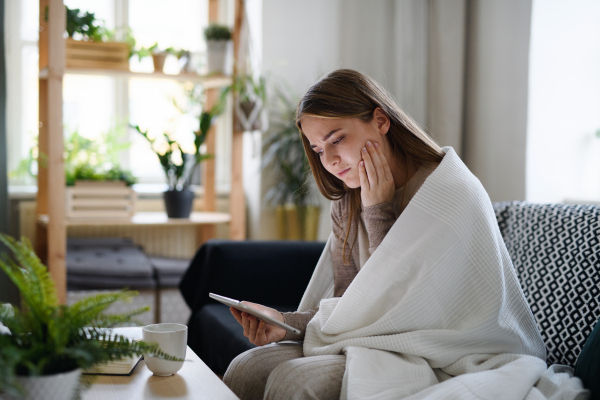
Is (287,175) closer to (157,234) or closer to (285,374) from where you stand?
(157,234)

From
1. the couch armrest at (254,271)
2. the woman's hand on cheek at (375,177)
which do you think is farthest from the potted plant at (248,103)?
the woman's hand on cheek at (375,177)

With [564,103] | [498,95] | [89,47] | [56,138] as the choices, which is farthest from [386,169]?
[89,47]

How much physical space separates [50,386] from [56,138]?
1975 millimetres

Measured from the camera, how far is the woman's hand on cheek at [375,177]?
4.22 feet

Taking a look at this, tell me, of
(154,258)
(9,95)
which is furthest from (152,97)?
(154,258)

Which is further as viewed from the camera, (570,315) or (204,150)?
(204,150)

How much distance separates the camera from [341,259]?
142 cm

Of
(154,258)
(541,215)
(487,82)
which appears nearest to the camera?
(541,215)

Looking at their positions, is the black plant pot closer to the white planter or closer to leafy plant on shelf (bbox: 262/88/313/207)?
leafy plant on shelf (bbox: 262/88/313/207)

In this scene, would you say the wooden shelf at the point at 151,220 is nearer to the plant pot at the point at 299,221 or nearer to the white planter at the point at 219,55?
the plant pot at the point at 299,221

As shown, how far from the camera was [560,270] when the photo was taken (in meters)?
1.51

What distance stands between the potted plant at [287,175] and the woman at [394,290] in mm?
1757

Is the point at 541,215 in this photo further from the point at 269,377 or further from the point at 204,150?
the point at 204,150

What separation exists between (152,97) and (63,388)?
9.89 ft
